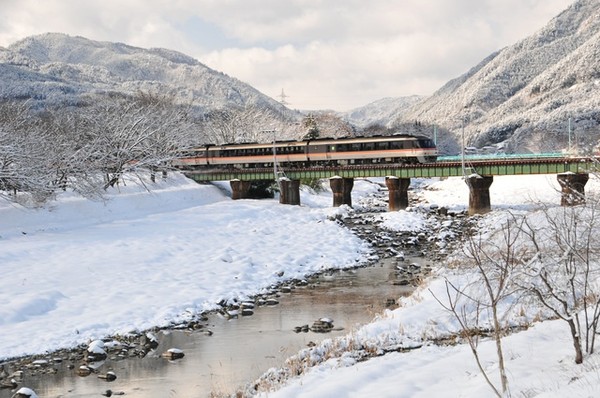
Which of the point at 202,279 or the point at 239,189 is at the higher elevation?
the point at 239,189

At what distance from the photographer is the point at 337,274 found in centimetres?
2906

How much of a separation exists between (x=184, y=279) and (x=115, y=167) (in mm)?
22323

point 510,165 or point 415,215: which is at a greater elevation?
point 510,165

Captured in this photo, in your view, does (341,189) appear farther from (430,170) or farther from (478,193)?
(478,193)

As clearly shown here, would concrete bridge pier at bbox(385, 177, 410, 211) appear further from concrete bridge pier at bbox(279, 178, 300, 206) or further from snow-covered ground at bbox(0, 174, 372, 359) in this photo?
concrete bridge pier at bbox(279, 178, 300, 206)

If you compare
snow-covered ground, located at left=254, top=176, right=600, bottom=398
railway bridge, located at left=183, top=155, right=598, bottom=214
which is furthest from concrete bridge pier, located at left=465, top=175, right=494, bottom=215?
snow-covered ground, located at left=254, top=176, right=600, bottom=398

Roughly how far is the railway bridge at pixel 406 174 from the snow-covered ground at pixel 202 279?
13.0 feet

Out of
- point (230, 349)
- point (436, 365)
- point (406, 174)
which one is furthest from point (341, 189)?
point (436, 365)

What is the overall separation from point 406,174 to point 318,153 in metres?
10.6

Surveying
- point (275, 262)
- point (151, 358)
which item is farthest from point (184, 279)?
point (151, 358)

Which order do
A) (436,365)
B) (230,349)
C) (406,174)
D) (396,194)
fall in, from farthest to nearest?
(396,194) → (406,174) → (230,349) → (436,365)

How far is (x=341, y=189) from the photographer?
52.1m

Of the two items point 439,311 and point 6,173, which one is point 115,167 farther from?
point 439,311

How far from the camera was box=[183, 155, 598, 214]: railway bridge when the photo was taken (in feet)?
145
